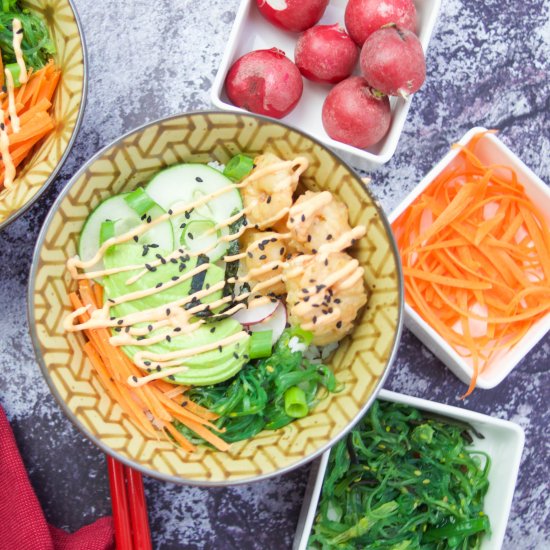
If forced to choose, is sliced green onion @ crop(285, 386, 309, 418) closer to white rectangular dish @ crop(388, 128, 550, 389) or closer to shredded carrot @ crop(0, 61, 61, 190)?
white rectangular dish @ crop(388, 128, 550, 389)

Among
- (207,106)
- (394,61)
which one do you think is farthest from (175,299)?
(394,61)

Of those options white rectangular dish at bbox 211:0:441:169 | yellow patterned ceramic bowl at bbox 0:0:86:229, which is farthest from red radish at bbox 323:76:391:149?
yellow patterned ceramic bowl at bbox 0:0:86:229

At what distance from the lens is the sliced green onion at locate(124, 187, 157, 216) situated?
5.58ft

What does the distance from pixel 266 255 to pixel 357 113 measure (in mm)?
441

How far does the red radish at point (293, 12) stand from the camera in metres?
1.88

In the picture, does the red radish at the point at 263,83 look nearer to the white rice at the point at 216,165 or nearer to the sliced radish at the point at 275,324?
the white rice at the point at 216,165

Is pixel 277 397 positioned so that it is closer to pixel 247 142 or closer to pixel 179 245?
pixel 179 245

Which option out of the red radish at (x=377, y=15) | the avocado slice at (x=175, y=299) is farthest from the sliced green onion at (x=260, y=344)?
the red radish at (x=377, y=15)

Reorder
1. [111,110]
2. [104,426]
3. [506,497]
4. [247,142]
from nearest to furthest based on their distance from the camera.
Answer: [104,426] < [247,142] < [506,497] < [111,110]

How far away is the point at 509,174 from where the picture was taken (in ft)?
6.41

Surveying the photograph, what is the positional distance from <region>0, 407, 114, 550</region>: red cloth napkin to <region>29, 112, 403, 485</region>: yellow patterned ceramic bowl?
0.45 m

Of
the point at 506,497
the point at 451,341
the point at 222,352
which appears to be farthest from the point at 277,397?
the point at 506,497

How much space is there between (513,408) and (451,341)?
1.21 feet

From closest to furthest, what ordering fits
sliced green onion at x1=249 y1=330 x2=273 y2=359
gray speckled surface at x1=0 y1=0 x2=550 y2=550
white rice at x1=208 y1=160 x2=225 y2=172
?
sliced green onion at x1=249 y1=330 x2=273 y2=359, white rice at x1=208 y1=160 x2=225 y2=172, gray speckled surface at x1=0 y1=0 x2=550 y2=550
